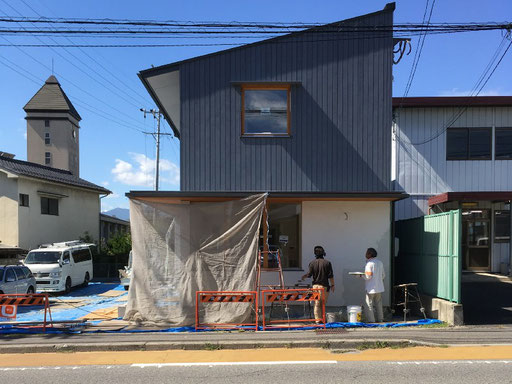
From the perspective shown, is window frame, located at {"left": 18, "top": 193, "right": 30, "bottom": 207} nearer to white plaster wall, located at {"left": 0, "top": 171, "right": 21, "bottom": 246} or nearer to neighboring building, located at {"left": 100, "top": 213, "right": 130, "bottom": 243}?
white plaster wall, located at {"left": 0, "top": 171, "right": 21, "bottom": 246}

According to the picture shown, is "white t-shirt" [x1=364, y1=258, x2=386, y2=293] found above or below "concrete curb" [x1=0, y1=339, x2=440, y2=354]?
above

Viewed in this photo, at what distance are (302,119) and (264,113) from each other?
1060 mm

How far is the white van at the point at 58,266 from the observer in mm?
15195

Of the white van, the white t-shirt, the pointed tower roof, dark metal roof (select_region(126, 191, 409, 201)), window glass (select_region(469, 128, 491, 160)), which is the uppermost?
the pointed tower roof

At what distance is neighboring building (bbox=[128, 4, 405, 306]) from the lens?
1030cm

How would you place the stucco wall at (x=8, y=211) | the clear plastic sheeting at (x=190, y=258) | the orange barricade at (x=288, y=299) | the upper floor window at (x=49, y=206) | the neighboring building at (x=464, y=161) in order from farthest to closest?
the upper floor window at (x=49, y=206), the stucco wall at (x=8, y=211), the neighboring building at (x=464, y=161), the clear plastic sheeting at (x=190, y=258), the orange barricade at (x=288, y=299)

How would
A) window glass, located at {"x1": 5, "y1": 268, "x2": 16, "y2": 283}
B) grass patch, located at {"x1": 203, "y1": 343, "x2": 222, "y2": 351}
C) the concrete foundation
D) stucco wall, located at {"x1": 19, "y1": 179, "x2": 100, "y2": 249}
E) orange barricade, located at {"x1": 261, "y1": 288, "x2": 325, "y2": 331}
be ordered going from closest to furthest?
grass patch, located at {"x1": 203, "y1": 343, "x2": 222, "y2": 351}
orange barricade, located at {"x1": 261, "y1": 288, "x2": 325, "y2": 331}
the concrete foundation
window glass, located at {"x1": 5, "y1": 268, "x2": 16, "y2": 283}
stucco wall, located at {"x1": 19, "y1": 179, "x2": 100, "y2": 249}

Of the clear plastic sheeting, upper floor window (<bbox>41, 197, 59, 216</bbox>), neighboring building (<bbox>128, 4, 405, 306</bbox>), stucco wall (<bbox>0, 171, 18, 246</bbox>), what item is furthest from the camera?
upper floor window (<bbox>41, 197, 59, 216</bbox>)

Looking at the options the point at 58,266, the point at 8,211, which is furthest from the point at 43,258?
the point at 8,211

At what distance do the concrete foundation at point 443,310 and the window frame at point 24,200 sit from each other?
1934cm

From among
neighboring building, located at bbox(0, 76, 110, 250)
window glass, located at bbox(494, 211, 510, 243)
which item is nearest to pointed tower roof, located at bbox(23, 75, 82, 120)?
neighboring building, located at bbox(0, 76, 110, 250)

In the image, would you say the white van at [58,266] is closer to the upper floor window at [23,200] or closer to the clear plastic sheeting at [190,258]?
the upper floor window at [23,200]

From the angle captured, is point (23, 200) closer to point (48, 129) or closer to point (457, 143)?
point (457, 143)

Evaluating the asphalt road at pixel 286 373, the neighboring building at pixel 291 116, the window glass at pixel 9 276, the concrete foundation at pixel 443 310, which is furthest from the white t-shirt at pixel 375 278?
the window glass at pixel 9 276
